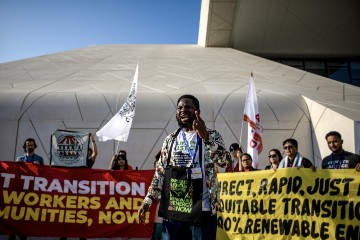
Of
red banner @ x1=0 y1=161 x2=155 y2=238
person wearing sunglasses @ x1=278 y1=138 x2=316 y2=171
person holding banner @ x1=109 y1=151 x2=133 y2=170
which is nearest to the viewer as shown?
person wearing sunglasses @ x1=278 y1=138 x2=316 y2=171

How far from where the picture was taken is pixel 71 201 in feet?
17.1

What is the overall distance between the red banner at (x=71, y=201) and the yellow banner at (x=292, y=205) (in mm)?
1472

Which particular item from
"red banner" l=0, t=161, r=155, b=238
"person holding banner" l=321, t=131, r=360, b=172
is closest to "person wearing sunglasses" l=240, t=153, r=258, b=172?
"person holding banner" l=321, t=131, r=360, b=172

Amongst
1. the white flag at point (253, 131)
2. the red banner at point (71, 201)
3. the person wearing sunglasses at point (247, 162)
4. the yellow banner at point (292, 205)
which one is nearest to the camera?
the yellow banner at point (292, 205)

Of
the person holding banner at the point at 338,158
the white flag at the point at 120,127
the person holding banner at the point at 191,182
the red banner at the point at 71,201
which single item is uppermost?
the white flag at the point at 120,127

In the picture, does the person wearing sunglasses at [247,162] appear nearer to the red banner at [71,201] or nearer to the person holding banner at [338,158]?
the person holding banner at [338,158]

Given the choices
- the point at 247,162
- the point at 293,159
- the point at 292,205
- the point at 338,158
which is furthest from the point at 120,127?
the point at 338,158

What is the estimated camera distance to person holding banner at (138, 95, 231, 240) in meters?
2.32

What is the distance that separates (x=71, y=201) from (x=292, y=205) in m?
3.44

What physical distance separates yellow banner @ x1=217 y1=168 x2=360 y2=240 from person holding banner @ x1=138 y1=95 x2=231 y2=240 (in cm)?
227

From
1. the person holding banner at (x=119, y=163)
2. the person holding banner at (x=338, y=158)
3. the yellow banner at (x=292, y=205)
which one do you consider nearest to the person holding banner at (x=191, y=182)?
the yellow banner at (x=292, y=205)

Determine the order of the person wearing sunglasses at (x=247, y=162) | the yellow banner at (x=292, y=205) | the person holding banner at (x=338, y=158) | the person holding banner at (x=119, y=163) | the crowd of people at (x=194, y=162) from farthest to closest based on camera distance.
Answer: the person holding banner at (x=119, y=163) → the person wearing sunglasses at (x=247, y=162) → the person holding banner at (x=338, y=158) → the yellow banner at (x=292, y=205) → the crowd of people at (x=194, y=162)

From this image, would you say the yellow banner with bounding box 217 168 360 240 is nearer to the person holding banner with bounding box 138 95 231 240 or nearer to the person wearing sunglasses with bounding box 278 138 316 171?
the person wearing sunglasses with bounding box 278 138 316 171

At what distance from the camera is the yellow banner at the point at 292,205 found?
4.00 metres
